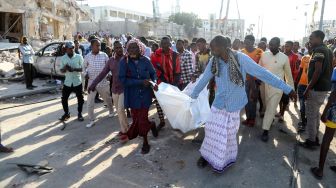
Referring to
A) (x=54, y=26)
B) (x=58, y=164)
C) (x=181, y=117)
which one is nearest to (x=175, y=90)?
(x=181, y=117)

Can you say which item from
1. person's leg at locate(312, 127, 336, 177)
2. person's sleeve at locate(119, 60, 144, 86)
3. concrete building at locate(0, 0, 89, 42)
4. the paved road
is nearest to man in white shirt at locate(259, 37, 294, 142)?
the paved road

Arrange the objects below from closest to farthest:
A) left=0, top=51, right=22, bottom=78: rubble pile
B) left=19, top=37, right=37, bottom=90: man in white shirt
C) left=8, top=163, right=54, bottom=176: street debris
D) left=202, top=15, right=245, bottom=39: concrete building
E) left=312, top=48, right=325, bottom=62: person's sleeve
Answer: left=8, top=163, right=54, bottom=176: street debris, left=312, top=48, right=325, bottom=62: person's sleeve, left=19, top=37, right=37, bottom=90: man in white shirt, left=0, top=51, right=22, bottom=78: rubble pile, left=202, top=15, right=245, bottom=39: concrete building

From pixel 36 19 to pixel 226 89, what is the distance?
1060 inches

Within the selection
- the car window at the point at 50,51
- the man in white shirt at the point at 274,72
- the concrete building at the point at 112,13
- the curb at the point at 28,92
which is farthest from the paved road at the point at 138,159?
the concrete building at the point at 112,13

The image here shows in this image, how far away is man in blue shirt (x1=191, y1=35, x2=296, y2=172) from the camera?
13.0ft

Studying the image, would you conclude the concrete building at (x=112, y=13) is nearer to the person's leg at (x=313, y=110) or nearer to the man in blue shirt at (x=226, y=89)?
the person's leg at (x=313, y=110)

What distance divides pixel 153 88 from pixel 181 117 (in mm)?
828

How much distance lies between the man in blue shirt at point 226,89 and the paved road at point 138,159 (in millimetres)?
402

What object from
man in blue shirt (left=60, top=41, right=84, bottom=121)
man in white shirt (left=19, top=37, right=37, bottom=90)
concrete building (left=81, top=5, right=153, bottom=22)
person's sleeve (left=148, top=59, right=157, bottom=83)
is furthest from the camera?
concrete building (left=81, top=5, right=153, bottom=22)

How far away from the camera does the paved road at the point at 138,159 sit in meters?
4.03

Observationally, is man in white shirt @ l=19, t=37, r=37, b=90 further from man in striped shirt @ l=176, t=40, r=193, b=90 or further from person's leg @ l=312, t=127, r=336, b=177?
person's leg @ l=312, t=127, r=336, b=177

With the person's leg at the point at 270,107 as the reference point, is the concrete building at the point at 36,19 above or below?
above

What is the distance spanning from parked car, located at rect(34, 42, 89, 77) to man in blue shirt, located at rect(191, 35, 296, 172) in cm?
772

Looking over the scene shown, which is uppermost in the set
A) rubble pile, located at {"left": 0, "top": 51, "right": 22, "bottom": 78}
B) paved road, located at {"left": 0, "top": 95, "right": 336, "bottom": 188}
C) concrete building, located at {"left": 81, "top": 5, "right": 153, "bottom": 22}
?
concrete building, located at {"left": 81, "top": 5, "right": 153, "bottom": 22}
